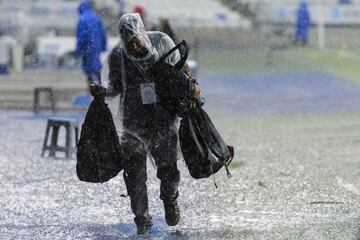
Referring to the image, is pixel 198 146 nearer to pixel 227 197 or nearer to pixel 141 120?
pixel 141 120

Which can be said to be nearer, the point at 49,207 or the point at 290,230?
the point at 290,230

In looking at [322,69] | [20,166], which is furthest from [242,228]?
[322,69]

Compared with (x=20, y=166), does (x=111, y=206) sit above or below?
above

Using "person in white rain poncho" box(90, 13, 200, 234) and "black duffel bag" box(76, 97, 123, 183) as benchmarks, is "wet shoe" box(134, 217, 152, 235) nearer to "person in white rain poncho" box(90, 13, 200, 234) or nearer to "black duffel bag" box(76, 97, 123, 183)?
"person in white rain poncho" box(90, 13, 200, 234)

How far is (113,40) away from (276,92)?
901 centimetres

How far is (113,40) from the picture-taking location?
112 ft

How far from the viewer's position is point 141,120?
8.91 m

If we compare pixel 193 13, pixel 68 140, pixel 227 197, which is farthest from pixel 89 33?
pixel 193 13

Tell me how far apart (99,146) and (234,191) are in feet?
9.39

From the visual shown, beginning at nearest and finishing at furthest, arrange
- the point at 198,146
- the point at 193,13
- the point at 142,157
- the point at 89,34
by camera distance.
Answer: the point at 198,146 → the point at 142,157 → the point at 89,34 → the point at 193,13

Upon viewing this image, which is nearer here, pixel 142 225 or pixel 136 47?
pixel 136 47

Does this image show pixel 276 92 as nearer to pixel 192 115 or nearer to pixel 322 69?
pixel 322 69

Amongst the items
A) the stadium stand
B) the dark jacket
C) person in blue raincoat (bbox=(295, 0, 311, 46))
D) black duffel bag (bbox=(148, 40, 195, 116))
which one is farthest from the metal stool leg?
person in blue raincoat (bbox=(295, 0, 311, 46))

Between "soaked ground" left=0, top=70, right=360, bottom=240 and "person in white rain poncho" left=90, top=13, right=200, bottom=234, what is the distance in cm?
30
